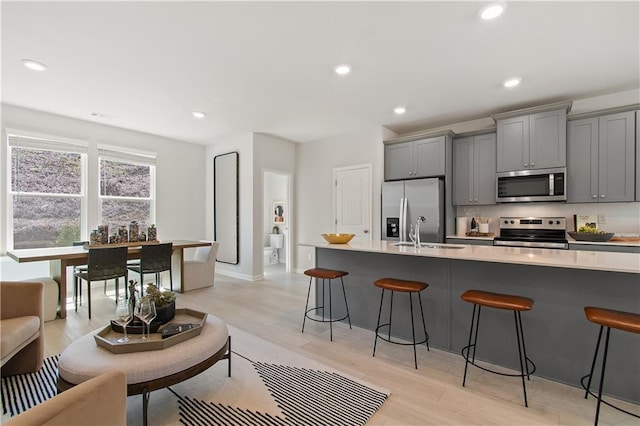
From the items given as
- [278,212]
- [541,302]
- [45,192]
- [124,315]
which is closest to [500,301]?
[541,302]

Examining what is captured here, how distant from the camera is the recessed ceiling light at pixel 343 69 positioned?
118 inches

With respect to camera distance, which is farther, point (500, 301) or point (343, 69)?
point (343, 69)

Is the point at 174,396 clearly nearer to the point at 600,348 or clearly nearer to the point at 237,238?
the point at 600,348

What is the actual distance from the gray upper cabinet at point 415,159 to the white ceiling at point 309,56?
534 millimetres

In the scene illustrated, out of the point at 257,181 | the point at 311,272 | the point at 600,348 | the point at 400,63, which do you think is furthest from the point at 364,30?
the point at 257,181

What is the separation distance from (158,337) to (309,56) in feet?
8.61

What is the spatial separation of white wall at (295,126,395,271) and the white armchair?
71.7 inches

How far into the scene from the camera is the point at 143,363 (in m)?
1.59

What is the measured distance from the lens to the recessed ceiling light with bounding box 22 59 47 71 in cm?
292

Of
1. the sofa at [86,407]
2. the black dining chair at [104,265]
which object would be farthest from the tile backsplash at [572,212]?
the black dining chair at [104,265]

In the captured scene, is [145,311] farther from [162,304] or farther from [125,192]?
[125,192]

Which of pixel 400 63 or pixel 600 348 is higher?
pixel 400 63

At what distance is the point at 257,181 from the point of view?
5488mm

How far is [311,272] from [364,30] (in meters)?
2.29
